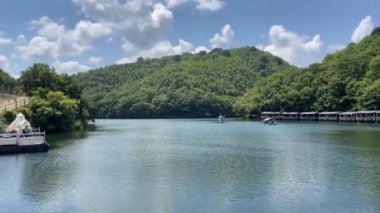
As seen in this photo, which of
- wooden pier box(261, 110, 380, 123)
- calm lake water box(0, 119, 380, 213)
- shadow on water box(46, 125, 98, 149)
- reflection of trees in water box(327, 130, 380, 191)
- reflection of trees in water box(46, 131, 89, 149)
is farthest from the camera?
wooden pier box(261, 110, 380, 123)

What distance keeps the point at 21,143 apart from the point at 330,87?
339 ft

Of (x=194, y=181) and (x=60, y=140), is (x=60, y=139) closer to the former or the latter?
(x=60, y=140)

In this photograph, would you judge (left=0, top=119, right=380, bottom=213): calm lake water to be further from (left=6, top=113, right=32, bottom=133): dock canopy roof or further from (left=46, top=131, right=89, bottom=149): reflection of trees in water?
(left=46, top=131, right=89, bottom=149): reflection of trees in water

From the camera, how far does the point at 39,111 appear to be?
66.3m

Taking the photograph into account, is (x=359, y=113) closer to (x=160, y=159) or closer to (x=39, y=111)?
(x=39, y=111)

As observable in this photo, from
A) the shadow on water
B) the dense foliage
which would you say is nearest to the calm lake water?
the shadow on water

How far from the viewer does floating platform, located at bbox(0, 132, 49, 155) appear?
41.5 metres

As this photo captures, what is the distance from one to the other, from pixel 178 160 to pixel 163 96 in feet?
499

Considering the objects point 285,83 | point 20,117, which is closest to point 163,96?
point 285,83

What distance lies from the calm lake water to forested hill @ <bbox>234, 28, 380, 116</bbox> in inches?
3103

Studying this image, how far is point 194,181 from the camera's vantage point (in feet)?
92.3

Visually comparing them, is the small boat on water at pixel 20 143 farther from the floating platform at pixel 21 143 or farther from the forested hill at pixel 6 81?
the forested hill at pixel 6 81

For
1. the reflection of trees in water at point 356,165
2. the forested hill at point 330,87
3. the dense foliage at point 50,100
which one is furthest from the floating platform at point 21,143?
the forested hill at point 330,87

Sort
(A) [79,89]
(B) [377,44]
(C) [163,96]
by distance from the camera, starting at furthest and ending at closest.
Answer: (C) [163,96]
(B) [377,44]
(A) [79,89]
